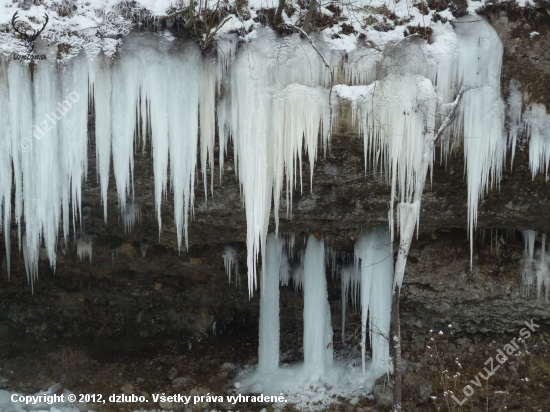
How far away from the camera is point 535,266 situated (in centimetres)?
777

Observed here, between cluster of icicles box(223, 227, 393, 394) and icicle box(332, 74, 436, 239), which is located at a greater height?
icicle box(332, 74, 436, 239)

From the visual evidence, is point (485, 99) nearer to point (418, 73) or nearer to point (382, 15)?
point (418, 73)

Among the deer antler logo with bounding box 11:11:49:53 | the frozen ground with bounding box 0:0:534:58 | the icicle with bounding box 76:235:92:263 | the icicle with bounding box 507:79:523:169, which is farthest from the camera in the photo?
the icicle with bounding box 76:235:92:263

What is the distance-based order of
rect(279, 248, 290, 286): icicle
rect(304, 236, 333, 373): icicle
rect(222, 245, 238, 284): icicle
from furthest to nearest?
1. rect(279, 248, 290, 286): icicle
2. rect(222, 245, 238, 284): icicle
3. rect(304, 236, 333, 373): icicle

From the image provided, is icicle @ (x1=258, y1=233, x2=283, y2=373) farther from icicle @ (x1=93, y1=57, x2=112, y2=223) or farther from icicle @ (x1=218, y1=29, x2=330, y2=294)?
icicle @ (x1=93, y1=57, x2=112, y2=223)

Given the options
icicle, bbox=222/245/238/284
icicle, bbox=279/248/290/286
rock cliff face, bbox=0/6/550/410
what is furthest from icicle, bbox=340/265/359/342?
icicle, bbox=222/245/238/284

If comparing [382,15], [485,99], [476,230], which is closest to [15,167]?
[382,15]

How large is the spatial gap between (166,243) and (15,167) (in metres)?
2.45

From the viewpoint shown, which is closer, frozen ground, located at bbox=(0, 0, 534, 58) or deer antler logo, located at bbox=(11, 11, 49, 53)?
deer antler logo, located at bbox=(11, 11, 49, 53)

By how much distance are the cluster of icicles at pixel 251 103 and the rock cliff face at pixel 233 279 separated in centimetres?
29

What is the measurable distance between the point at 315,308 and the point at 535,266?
3214 millimetres

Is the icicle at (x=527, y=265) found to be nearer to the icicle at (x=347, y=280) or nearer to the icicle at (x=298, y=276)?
the icicle at (x=347, y=280)

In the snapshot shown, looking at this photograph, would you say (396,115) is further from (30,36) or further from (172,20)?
(30,36)

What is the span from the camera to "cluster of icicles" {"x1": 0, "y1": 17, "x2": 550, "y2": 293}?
557cm
